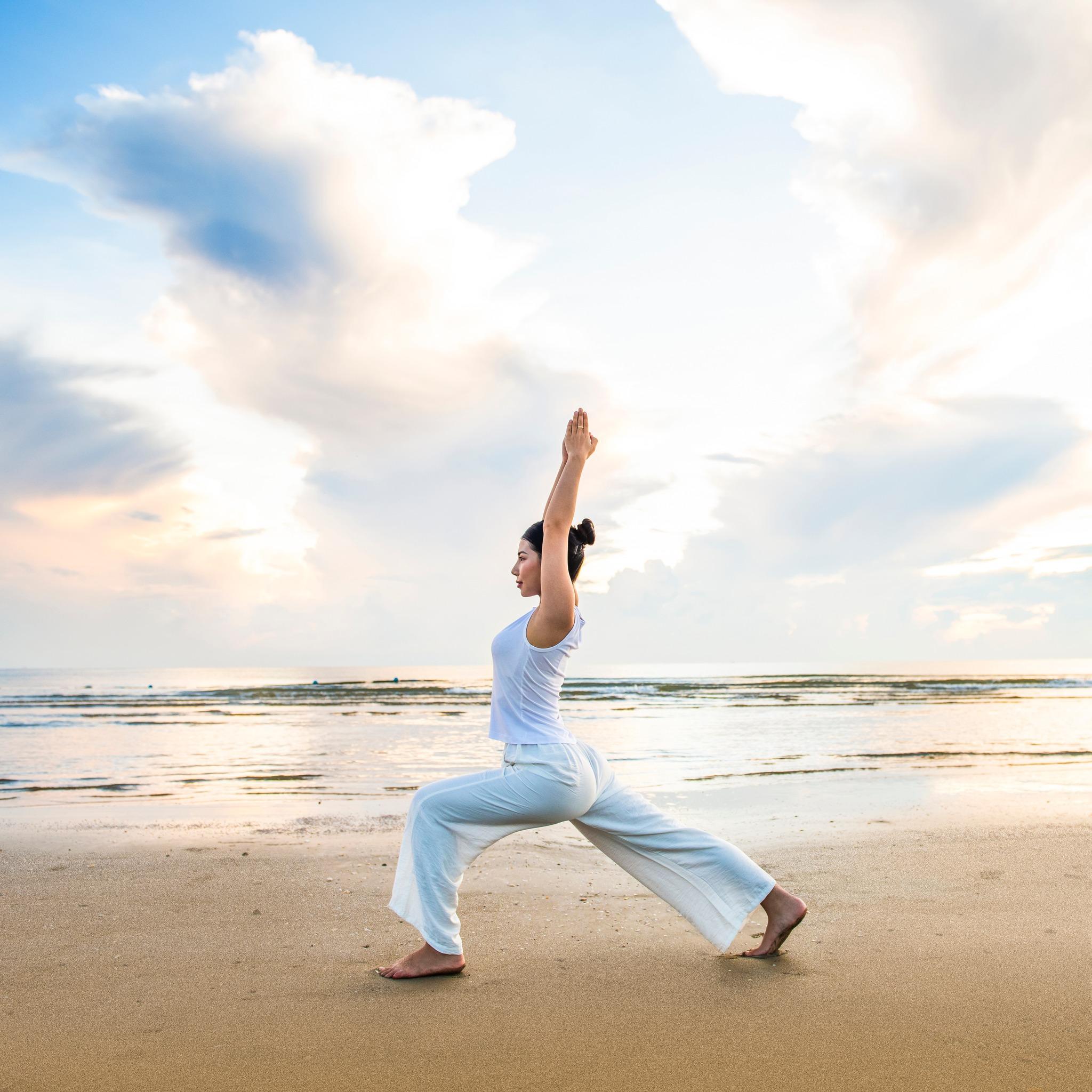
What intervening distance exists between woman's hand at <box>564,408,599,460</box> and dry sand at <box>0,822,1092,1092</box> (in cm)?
225

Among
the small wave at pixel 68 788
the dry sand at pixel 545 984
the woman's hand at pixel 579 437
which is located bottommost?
the small wave at pixel 68 788

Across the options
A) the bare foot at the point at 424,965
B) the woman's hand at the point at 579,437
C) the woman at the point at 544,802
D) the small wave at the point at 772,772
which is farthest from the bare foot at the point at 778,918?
the small wave at the point at 772,772

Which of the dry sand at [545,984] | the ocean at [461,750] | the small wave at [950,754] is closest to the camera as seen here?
the dry sand at [545,984]

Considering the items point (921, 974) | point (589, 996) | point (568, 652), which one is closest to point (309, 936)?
point (589, 996)

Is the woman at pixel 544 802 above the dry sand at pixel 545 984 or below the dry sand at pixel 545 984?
above

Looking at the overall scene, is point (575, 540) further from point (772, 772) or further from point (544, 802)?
point (772, 772)

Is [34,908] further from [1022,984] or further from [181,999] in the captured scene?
[1022,984]

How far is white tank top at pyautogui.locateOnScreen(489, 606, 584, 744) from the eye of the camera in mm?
3785

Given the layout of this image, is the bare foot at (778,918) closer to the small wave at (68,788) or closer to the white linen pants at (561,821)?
the white linen pants at (561,821)

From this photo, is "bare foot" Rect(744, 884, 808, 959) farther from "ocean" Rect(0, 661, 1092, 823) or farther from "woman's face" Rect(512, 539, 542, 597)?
"ocean" Rect(0, 661, 1092, 823)

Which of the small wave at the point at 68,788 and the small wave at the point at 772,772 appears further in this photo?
the small wave at the point at 772,772

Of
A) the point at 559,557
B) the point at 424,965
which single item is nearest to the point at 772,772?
the point at 424,965

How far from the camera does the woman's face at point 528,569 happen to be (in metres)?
3.86

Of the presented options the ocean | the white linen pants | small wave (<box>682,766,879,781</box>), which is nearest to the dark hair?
the white linen pants
